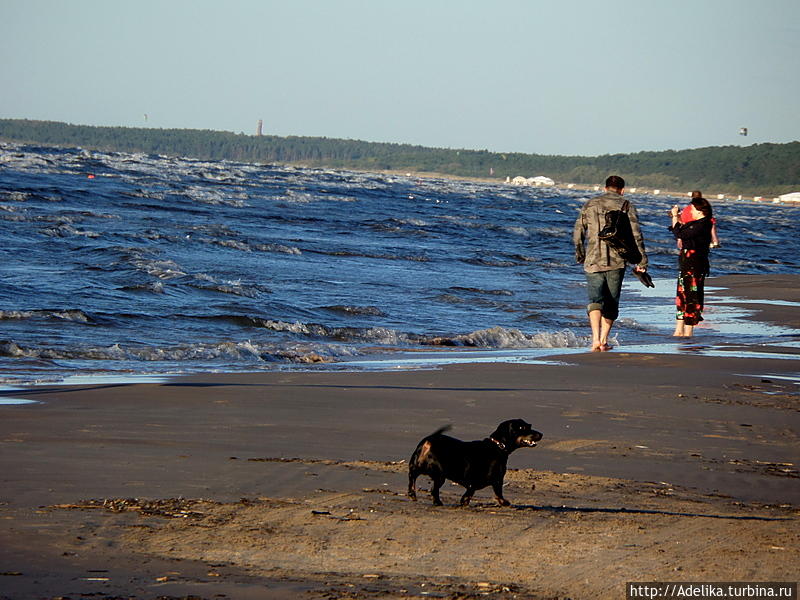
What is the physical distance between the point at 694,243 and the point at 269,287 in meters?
7.52

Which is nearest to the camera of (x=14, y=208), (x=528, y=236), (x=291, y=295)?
(x=291, y=295)

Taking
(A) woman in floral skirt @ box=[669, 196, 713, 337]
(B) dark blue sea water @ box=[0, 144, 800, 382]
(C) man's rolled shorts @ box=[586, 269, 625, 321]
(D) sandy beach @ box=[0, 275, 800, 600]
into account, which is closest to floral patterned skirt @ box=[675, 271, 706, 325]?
(A) woman in floral skirt @ box=[669, 196, 713, 337]

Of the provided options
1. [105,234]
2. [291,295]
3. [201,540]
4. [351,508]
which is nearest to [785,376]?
[351,508]

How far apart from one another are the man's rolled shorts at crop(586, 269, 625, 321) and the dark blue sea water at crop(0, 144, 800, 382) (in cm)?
120

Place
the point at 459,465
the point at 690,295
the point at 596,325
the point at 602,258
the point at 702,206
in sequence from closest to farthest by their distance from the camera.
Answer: the point at 459,465 < the point at 602,258 < the point at 596,325 < the point at 702,206 < the point at 690,295

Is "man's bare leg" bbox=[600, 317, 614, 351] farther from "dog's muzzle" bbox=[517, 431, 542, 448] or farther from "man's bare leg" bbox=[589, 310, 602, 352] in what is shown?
"dog's muzzle" bbox=[517, 431, 542, 448]

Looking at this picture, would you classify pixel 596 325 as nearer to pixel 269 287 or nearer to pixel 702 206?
pixel 702 206

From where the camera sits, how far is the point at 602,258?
10422 millimetres

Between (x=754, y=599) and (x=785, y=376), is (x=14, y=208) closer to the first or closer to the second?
(x=785, y=376)

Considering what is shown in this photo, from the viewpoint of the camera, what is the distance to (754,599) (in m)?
3.38

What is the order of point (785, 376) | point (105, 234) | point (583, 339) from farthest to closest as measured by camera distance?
point (105, 234)
point (583, 339)
point (785, 376)

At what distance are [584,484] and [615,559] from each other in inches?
48.2

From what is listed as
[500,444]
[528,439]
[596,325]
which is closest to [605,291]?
[596,325]

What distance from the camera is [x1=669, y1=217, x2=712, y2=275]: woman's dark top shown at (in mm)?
12203
